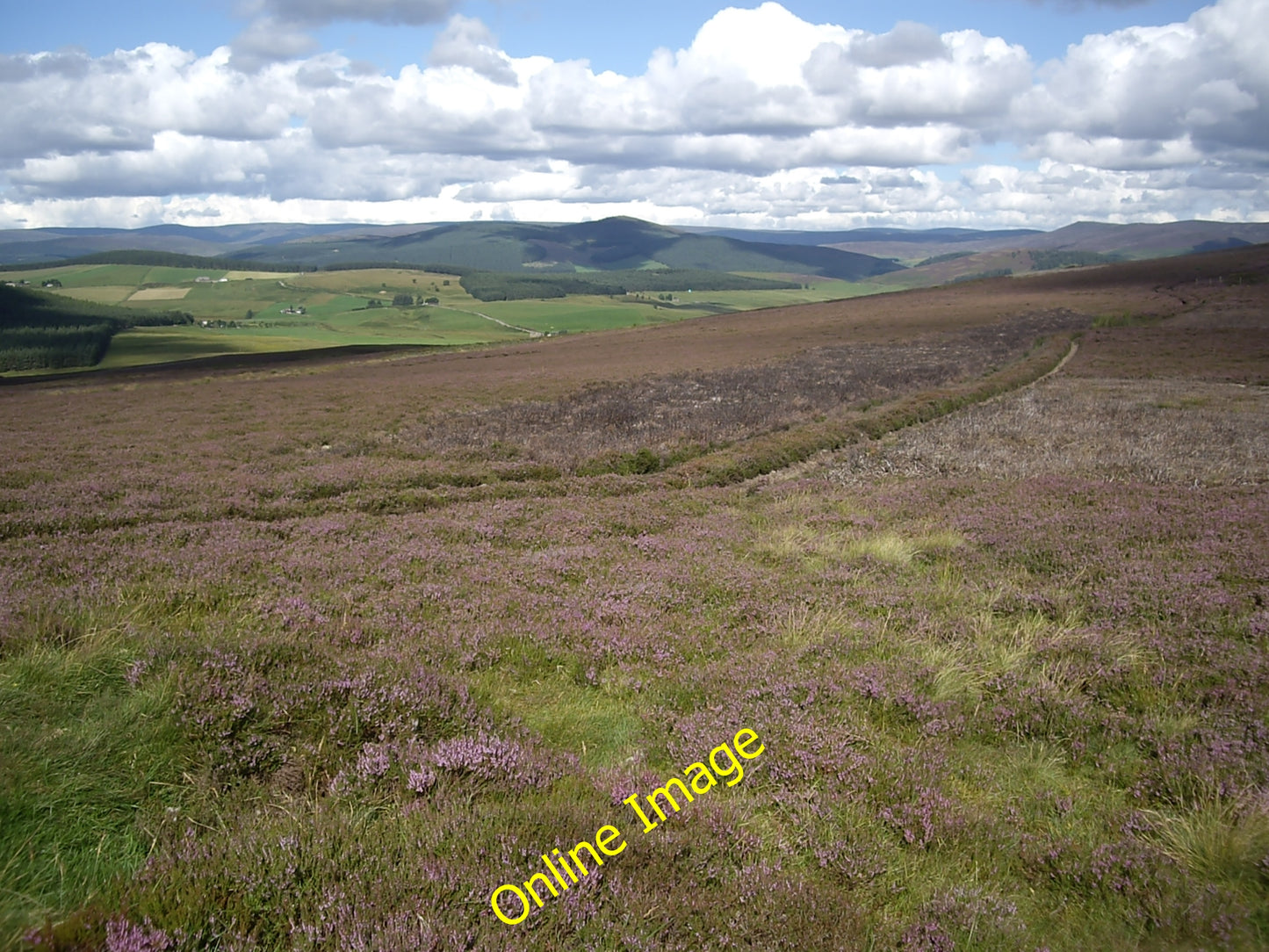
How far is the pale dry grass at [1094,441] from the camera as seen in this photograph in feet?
55.2

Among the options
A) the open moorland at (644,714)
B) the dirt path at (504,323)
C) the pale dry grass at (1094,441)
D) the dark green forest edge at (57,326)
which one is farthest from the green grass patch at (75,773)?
the dark green forest edge at (57,326)

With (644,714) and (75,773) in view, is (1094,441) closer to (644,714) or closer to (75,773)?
(644,714)

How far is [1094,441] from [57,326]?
198883 millimetres

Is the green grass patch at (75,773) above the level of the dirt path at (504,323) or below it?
below

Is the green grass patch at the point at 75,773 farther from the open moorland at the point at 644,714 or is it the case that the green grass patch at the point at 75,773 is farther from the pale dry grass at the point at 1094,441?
the pale dry grass at the point at 1094,441

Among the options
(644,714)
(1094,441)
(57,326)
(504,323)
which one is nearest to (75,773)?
(644,714)

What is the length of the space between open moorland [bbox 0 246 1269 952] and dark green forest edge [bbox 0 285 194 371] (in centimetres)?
12274

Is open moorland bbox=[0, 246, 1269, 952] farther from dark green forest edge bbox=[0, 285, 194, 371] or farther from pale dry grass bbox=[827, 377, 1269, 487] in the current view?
dark green forest edge bbox=[0, 285, 194, 371]

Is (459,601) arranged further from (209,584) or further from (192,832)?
(192,832)

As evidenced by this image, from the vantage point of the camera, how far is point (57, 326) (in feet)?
514

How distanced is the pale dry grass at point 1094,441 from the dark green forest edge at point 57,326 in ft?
408

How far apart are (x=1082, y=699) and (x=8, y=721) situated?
26.9 ft

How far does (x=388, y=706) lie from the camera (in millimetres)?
5492

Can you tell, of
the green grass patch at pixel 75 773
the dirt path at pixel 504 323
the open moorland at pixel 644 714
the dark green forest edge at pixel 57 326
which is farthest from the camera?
the dirt path at pixel 504 323
